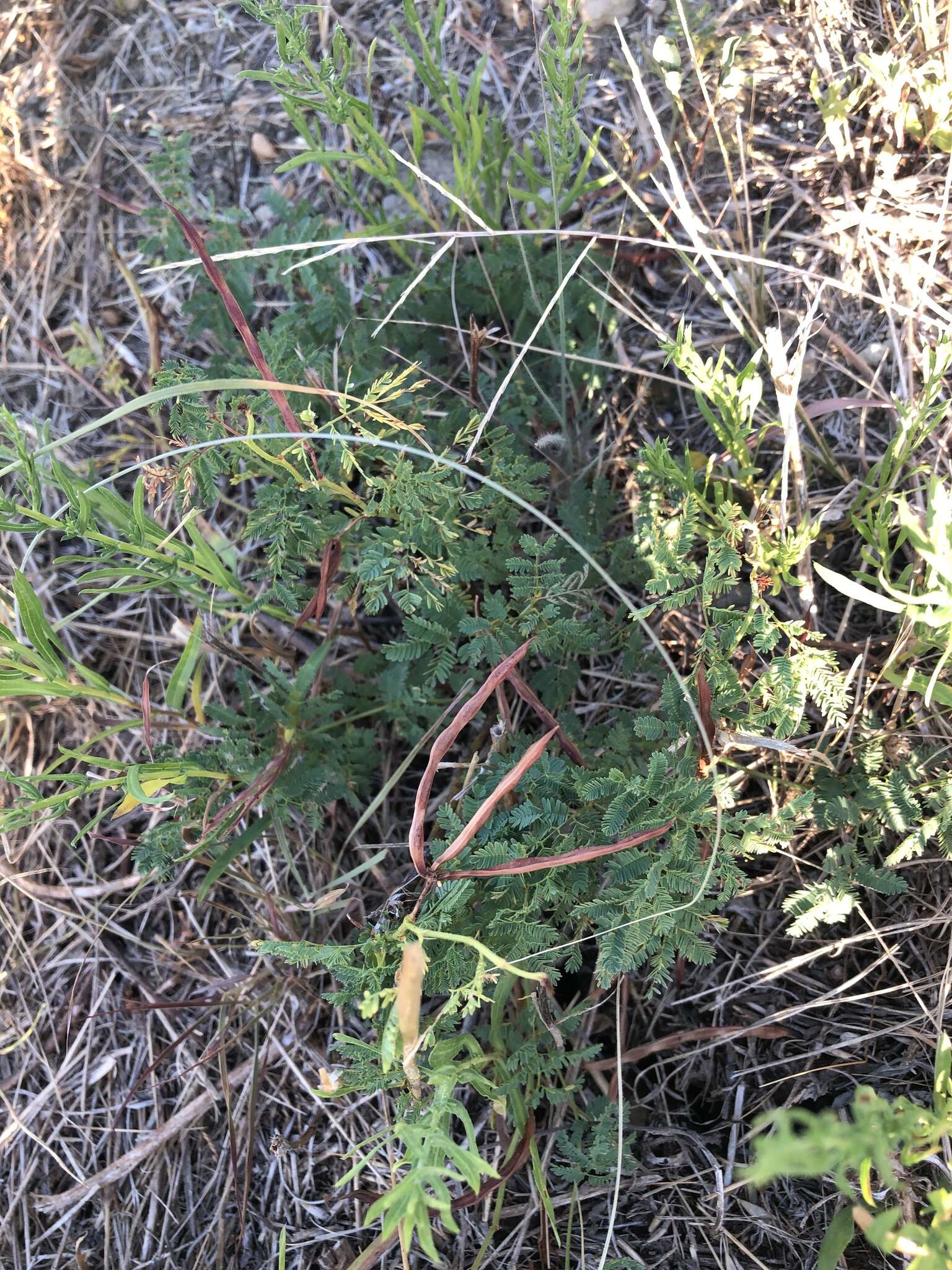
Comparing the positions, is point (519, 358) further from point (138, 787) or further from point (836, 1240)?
point (836, 1240)

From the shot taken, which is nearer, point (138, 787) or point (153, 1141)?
point (138, 787)

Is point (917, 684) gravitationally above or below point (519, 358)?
below

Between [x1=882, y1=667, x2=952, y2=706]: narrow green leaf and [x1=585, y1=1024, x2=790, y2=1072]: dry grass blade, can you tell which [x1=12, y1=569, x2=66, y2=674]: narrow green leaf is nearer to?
[x1=585, y1=1024, x2=790, y2=1072]: dry grass blade

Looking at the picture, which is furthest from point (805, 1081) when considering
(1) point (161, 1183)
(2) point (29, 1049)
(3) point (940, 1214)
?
(2) point (29, 1049)

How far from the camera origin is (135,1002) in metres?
1.91

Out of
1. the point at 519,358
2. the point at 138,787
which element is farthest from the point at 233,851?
the point at 519,358

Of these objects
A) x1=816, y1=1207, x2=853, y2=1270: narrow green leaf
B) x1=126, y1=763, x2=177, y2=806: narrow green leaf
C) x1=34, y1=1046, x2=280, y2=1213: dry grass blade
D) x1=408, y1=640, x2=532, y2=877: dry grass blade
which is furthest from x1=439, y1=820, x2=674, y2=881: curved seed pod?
Answer: x1=34, y1=1046, x2=280, y2=1213: dry grass blade

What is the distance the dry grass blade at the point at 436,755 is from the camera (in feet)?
4.41

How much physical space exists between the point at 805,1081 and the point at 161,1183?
141cm

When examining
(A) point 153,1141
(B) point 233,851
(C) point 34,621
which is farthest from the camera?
(A) point 153,1141

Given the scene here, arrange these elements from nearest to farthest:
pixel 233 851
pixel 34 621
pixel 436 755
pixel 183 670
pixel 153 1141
A: pixel 436 755
pixel 34 621
pixel 233 851
pixel 183 670
pixel 153 1141

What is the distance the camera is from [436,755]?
1360 mm

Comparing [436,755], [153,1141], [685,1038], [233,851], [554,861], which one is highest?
[436,755]

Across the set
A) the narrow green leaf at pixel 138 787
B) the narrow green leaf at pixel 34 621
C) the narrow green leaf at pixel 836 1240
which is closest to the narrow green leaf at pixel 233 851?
the narrow green leaf at pixel 138 787
